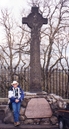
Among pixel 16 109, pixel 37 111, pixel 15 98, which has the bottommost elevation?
pixel 37 111

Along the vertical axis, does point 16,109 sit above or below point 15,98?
below

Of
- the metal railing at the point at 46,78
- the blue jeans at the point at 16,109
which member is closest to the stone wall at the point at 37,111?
the blue jeans at the point at 16,109

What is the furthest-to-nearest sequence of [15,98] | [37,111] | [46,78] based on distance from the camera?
[46,78]
[37,111]
[15,98]

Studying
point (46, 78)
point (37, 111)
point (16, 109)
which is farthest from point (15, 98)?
point (46, 78)

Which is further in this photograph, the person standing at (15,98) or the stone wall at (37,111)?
the stone wall at (37,111)

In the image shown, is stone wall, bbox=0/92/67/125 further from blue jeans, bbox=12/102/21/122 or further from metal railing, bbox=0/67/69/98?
metal railing, bbox=0/67/69/98

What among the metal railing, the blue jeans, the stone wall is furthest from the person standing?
the metal railing

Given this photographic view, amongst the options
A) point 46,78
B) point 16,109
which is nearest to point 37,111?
point 16,109

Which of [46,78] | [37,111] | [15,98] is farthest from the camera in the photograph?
[46,78]

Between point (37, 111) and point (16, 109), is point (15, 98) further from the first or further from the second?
point (37, 111)

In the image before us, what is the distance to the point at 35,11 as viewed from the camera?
1280 cm

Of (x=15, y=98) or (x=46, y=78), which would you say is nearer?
(x=15, y=98)

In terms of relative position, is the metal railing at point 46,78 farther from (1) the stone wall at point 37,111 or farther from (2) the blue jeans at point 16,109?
(2) the blue jeans at point 16,109

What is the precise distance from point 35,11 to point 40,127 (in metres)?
4.84
